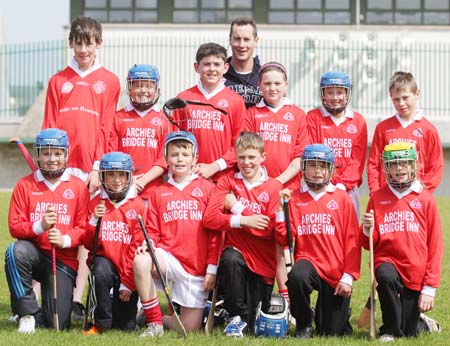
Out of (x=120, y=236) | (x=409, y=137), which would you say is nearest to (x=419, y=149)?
(x=409, y=137)

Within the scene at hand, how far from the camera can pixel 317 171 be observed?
7836 millimetres

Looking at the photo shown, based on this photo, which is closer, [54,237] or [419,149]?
[54,237]

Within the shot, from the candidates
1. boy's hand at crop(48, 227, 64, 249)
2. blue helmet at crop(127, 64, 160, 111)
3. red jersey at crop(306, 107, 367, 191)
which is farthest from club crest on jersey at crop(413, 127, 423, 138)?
boy's hand at crop(48, 227, 64, 249)

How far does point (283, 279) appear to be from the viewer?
318 inches

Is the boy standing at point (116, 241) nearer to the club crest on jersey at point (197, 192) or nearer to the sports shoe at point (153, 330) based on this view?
the sports shoe at point (153, 330)

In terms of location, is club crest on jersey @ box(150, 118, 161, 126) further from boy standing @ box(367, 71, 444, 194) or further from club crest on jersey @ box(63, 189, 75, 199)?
boy standing @ box(367, 71, 444, 194)

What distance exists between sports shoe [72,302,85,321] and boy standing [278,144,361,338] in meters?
1.90

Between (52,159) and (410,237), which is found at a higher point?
(52,159)

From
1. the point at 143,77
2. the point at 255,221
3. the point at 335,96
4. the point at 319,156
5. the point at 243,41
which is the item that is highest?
the point at 243,41

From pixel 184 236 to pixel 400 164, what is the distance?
5.73ft

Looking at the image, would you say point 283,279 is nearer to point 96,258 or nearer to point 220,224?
point 220,224

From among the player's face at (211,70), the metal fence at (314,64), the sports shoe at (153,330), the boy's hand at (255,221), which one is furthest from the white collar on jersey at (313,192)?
the metal fence at (314,64)

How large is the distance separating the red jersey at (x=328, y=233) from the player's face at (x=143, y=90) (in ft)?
5.00

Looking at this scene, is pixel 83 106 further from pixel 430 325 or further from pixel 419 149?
pixel 430 325
